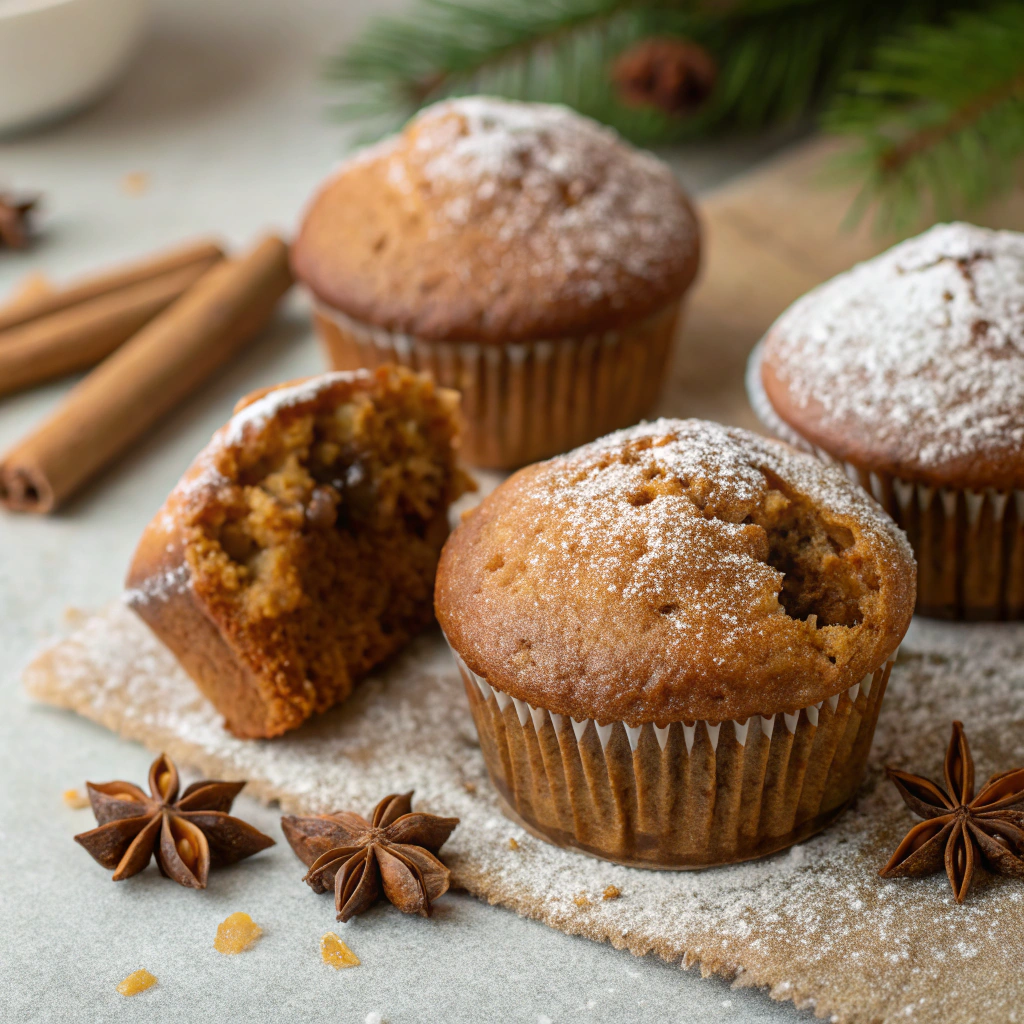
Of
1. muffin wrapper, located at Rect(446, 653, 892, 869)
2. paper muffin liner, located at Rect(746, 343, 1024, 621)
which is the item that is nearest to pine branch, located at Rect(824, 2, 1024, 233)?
paper muffin liner, located at Rect(746, 343, 1024, 621)

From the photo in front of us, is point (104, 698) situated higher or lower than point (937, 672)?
lower

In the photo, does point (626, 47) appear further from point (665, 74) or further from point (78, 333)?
point (78, 333)

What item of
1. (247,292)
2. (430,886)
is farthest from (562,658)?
(247,292)

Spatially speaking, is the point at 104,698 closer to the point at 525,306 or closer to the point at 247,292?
the point at 525,306

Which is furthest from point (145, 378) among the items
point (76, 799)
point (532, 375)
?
point (76, 799)

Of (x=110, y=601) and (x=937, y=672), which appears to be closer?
(x=937, y=672)

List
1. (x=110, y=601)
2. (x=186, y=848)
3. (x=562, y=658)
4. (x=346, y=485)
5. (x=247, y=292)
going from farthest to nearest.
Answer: (x=247, y=292)
(x=110, y=601)
(x=346, y=485)
(x=186, y=848)
(x=562, y=658)
